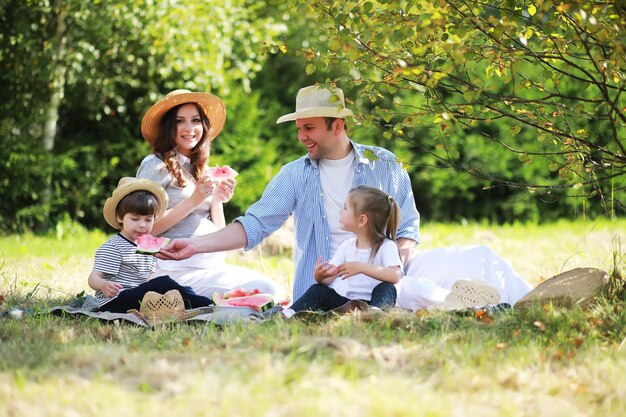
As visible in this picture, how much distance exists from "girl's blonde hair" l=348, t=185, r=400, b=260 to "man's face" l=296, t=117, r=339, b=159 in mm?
622

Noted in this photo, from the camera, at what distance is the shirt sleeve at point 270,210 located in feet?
19.4

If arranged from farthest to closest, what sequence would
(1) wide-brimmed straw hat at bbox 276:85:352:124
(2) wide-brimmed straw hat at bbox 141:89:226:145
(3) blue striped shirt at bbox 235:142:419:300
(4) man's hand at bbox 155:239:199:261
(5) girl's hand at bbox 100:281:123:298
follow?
(2) wide-brimmed straw hat at bbox 141:89:226:145 → (3) blue striped shirt at bbox 235:142:419:300 → (1) wide-brimmed straw hat at bbox 276:85:352:124 → (5) girl's hand at bbox 100:281:123:298 → (4) man's hand at bbox 155:239:199:261

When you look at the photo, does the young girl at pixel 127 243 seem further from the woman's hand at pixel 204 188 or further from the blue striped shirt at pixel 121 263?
the woman's hand at pixel 204 188

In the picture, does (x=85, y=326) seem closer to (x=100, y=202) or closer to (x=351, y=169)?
(x=351, y=169)

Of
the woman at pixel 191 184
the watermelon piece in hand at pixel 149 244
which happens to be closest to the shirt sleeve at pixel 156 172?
the woman at pixel 191 184

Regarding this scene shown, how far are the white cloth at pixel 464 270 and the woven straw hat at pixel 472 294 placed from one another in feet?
0.41

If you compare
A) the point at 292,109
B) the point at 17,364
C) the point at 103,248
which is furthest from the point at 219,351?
the point at 292,109

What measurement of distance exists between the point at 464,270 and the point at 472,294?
13.4 inches

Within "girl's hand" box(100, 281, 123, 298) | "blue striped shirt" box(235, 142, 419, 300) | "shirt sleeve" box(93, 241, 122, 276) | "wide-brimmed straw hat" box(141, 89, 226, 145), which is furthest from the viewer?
"wide-brimmed straw hat" box(141, 89, 226, 145)

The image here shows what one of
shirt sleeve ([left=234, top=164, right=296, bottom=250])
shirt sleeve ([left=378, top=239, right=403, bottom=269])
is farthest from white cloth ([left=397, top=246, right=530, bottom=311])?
shirt sleeve ([left=234, top=164, right=296, bottom=250])

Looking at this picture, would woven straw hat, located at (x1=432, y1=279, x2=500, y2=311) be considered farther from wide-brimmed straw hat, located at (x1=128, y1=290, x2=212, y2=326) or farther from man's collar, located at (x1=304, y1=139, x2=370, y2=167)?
wide-brimmed straw hat, located at (x1=128, y1=290, x2=212, y2=326)

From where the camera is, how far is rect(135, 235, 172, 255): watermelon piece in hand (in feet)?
18.1

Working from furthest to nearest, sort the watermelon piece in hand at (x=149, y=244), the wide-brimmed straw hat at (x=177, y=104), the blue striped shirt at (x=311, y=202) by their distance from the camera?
the wide-brimmed straw hat at (x=177, y=104) → the blue striped shirt at (x=311, y=202) → the watermelon piece in hand at (x=149, y=244)

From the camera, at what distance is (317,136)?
6.07m
